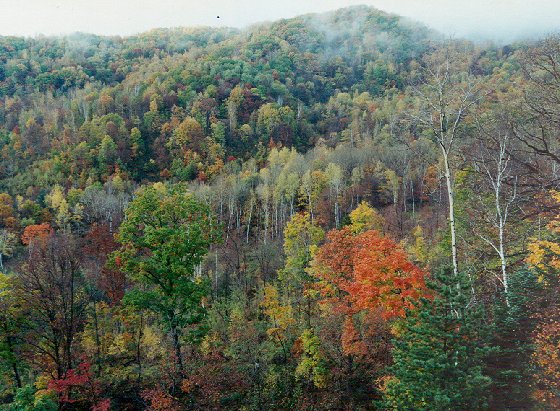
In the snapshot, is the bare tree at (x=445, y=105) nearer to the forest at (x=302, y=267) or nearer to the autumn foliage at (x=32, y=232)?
the forest at (x=302, y=267)

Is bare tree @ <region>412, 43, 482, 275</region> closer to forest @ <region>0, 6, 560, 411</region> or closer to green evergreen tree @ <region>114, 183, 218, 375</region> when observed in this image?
forest @ <region>0, 6, 560, 411</region>

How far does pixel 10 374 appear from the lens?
24203 mm

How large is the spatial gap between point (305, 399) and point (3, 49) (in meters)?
188

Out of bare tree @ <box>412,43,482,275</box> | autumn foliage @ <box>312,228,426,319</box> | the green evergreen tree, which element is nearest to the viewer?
bare tree @ <box>412,43,482,275</box>

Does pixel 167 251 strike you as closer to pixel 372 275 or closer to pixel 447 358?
pixel 372 275

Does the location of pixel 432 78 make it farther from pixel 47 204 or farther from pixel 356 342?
pixel 47 204

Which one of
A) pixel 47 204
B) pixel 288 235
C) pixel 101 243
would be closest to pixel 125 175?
pixel 47 204

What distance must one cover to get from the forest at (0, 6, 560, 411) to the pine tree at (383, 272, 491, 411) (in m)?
0.07

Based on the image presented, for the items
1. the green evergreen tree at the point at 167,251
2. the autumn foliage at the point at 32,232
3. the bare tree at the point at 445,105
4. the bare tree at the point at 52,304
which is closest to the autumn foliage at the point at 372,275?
the bare tree at the point at 445,105

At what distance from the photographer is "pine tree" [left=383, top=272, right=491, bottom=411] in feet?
36.4

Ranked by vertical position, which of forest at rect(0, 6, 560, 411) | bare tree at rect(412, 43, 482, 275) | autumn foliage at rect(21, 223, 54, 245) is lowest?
autumn foliage at rect(21, 223, 54, 245)

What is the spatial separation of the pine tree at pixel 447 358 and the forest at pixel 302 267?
66 millimetres

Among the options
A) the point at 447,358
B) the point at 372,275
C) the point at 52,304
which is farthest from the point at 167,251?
the point at 447,358

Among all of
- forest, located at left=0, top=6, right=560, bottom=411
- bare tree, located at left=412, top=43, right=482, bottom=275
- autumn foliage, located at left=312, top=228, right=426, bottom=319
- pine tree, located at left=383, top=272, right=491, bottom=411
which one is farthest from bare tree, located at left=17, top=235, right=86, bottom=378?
bare tree, located at left=412, top=43, right=482, bottom=275
